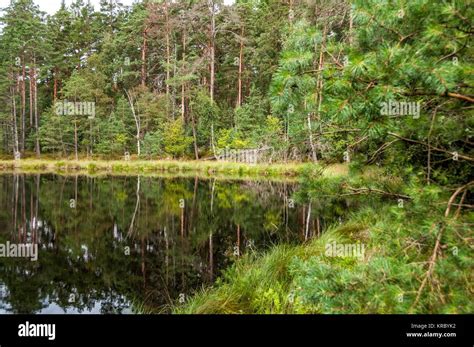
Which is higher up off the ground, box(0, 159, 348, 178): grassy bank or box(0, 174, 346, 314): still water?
box(0, 159, 348, 178): grassy bank

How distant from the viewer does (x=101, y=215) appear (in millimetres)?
9703

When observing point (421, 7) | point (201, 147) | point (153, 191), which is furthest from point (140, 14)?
point (421, 7)

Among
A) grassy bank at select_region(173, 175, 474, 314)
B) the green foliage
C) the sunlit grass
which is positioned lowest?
the sunlit grass

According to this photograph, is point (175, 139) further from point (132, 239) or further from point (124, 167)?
point (132, 239)

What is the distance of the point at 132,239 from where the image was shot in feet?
24.0
